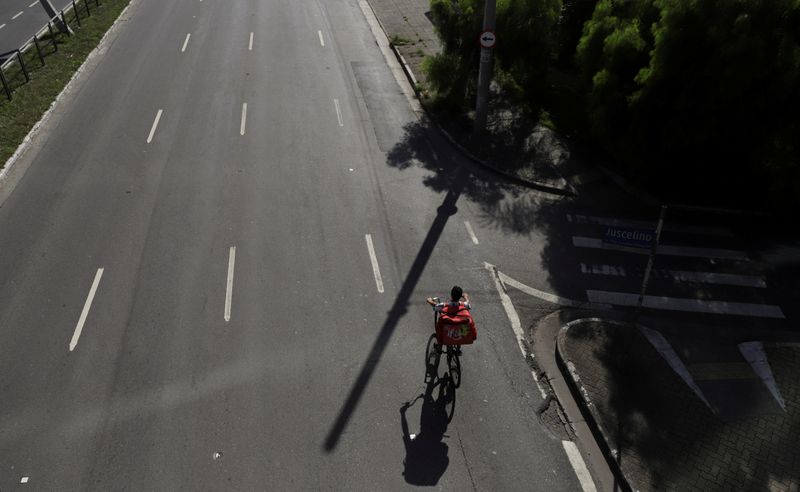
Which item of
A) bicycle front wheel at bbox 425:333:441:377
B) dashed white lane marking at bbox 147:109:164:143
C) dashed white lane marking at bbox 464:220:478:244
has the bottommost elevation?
dashed white lane marking at bbox 464:220:478:244

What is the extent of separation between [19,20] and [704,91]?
29.6 meters

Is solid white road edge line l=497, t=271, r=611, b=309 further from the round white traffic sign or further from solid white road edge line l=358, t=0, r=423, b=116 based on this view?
solid white road edge line l=358, t=0, r=423, b=116

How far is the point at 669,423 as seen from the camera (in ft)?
30.1

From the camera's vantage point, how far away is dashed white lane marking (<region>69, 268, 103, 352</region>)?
34.2 feet

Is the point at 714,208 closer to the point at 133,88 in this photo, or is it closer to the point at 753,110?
the point at 753,110

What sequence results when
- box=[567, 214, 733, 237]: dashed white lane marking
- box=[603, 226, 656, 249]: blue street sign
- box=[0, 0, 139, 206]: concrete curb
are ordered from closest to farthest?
box=[603, 226, 656, 249]: blue street sign
box=[567, 214, 733, 237]: dashed white lane marking
box=[0, 0, 139, 206]: concrete curb

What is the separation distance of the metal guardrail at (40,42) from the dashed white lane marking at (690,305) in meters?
18.8

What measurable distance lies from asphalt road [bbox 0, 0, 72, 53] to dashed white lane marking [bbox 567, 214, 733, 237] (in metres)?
23.8

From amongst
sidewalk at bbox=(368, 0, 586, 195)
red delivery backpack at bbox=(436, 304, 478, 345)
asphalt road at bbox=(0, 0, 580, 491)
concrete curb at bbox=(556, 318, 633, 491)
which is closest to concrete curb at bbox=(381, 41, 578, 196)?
sidewalk at bbox=(368, 0, 586, 195)

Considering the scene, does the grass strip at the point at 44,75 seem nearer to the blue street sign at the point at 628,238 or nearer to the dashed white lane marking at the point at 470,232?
the dashed white lane marking at the point at 470,232

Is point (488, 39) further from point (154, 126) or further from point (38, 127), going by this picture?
point (38, 127)

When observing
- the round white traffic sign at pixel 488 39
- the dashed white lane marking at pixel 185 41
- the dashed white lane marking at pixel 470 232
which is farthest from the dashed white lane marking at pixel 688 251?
the dashed white lane marking at pixel 185 41

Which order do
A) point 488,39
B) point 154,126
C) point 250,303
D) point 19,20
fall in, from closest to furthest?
point 250,303 < point 488,39 < point 154,126 < point 19,20

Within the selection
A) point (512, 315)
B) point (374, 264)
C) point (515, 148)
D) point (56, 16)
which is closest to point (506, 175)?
point (515, 148)
